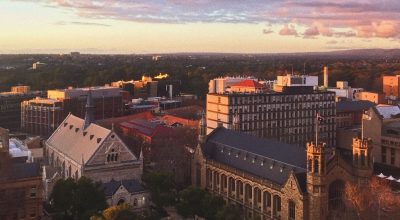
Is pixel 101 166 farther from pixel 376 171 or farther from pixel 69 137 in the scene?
pixel 376 171

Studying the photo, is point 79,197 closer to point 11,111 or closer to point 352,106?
point 352,106

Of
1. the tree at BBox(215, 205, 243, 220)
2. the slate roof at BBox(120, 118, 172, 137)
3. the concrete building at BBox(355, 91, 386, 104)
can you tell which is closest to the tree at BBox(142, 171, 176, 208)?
the tree at BBox(215, 205, 243, 220)

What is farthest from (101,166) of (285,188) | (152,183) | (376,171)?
(376,171)

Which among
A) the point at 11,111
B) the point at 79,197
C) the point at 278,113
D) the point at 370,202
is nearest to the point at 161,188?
the point at 79,197

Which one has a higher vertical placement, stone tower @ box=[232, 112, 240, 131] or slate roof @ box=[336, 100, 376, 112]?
slate roof @ box=[336, 100, 376, 112]

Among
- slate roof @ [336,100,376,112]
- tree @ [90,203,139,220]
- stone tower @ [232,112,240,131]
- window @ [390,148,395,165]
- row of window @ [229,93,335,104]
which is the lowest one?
window @ [390,148,395,165]

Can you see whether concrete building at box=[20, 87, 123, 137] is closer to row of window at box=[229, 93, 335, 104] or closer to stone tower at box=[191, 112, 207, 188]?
row of window at box=[229, 93, 335, 104]
